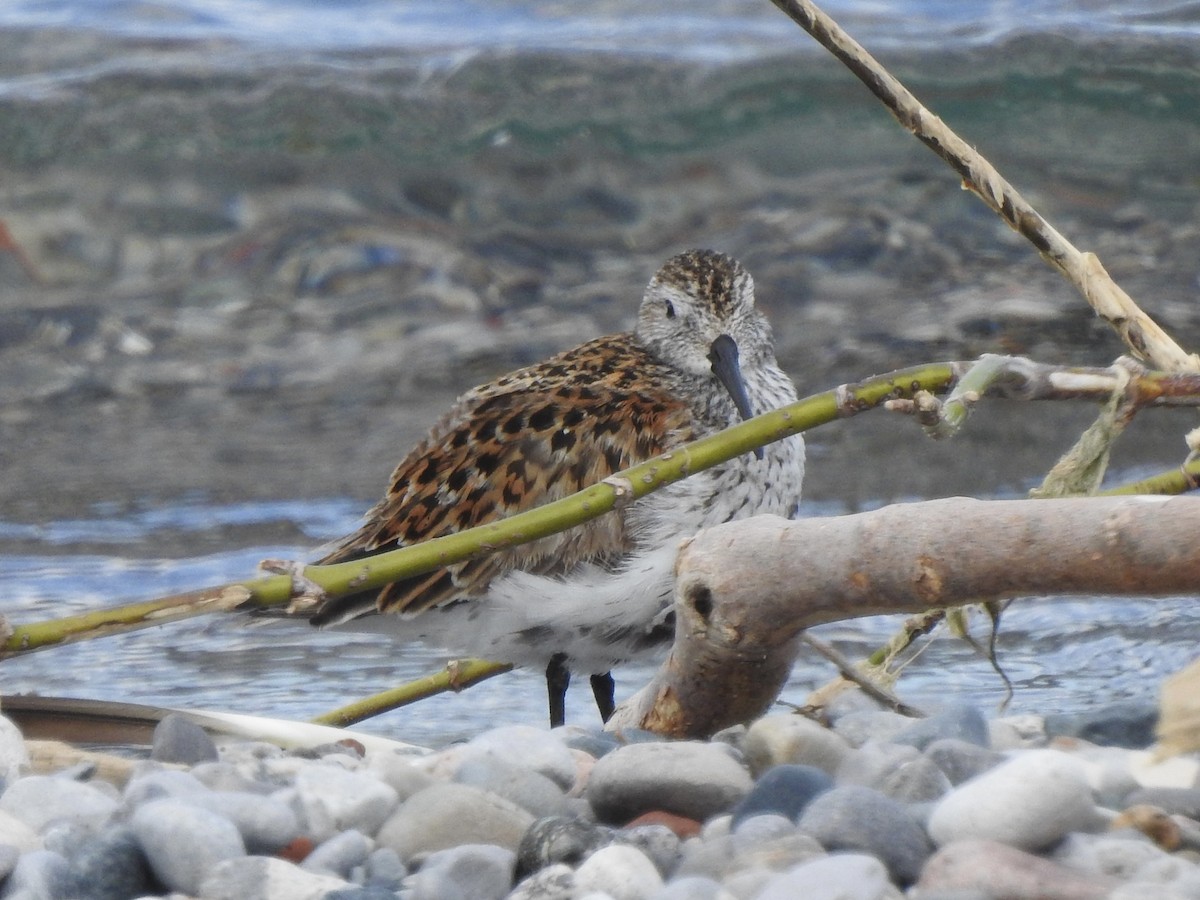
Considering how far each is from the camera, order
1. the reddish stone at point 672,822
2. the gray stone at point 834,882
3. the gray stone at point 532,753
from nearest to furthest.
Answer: the gray stone at point 834,882, the reddish stone at point 672,822, the gray stone at point 532,753

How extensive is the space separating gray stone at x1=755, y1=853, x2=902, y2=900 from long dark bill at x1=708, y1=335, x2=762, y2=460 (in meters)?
2.31

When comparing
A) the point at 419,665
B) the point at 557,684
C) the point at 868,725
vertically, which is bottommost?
the point at 419,665

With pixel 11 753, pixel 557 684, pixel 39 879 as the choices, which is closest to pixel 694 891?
pixel 39 879

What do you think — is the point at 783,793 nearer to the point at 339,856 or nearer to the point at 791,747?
the point at 791,747

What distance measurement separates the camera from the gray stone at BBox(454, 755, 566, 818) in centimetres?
248

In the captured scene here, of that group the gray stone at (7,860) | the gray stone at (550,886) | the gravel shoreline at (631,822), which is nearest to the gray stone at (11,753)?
the gravel shoreline at (631,822)

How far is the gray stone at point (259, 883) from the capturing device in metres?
2.12

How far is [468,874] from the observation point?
86.2 inches

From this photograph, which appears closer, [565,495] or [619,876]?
[619,876]

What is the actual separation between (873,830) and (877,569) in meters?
0.54

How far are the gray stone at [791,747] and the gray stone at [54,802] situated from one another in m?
0.91

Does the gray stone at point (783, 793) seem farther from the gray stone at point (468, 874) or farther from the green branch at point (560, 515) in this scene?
the green branch at point (560, 515)

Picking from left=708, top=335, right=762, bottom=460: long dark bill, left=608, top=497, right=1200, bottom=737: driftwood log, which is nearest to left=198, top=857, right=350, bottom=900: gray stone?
left=608, top=497, right=1200, bottom=737: driftwood log

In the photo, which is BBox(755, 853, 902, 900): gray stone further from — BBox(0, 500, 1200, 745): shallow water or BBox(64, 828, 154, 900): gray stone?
BBox(0, 500, 1200, 745): shallow water
